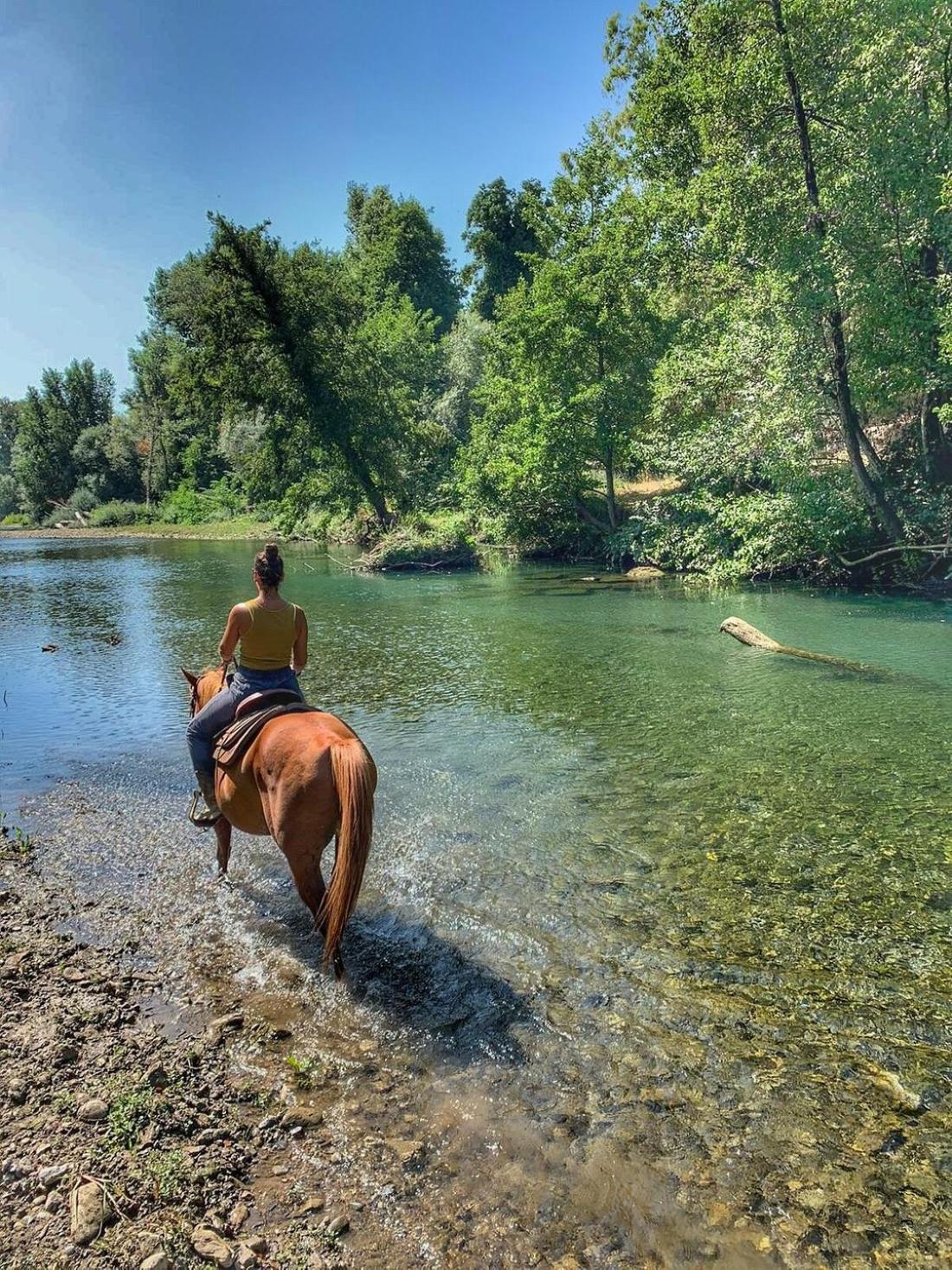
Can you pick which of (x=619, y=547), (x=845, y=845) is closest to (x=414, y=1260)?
(x=845, y=845)

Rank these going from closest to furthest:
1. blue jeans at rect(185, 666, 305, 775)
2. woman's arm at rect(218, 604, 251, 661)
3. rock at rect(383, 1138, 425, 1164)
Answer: rock at rect(383, 1138, 425, 1164) < woman's arm at rect(218, 604, 251, 661) < blue jeans at rect(185, 666, 305, 775)

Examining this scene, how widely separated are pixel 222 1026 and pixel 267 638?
284 cm

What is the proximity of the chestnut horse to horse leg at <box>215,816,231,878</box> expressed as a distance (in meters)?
0.81

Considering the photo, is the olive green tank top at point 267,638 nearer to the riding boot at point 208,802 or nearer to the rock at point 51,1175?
the riding boot at point 208,802

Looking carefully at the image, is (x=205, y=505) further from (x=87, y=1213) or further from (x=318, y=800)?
(x=87, y=1213)

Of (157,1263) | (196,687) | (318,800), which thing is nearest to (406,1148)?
(157,1263)

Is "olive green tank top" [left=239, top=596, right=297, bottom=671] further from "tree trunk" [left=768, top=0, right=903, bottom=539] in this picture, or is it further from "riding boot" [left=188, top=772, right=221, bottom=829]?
"tree trunk" [left=768, top=0, right=903, bottom=539]

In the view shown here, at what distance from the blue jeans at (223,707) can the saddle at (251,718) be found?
133 mm

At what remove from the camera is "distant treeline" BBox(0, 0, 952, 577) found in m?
17.9

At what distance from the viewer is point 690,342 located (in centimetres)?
2828

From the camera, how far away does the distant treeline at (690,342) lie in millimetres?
17922

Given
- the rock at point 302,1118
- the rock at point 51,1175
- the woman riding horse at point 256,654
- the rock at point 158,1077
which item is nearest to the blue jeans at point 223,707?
the woman riding horse at point 256,654

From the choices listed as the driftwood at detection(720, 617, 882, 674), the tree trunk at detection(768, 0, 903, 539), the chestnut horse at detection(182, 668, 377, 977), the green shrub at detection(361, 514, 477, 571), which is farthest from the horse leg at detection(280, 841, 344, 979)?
the green shrub at detection(361, 514, 477, 571)

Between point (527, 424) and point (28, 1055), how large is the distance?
30540mm
